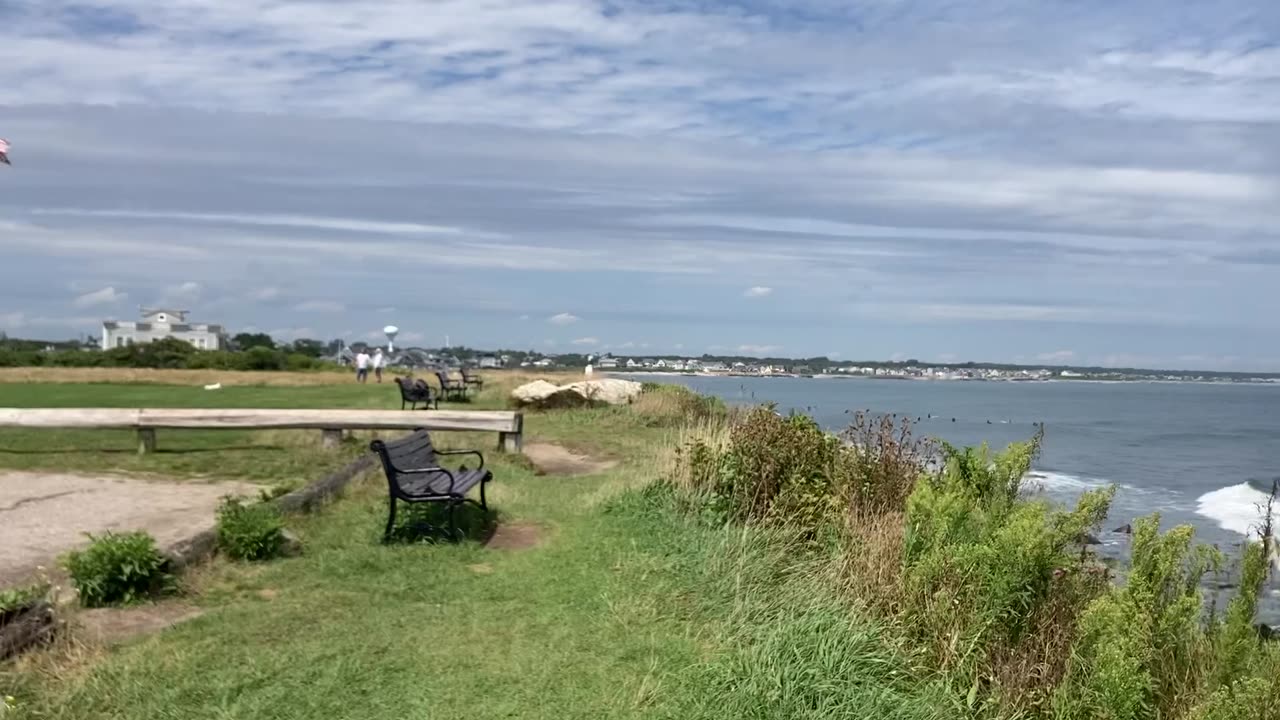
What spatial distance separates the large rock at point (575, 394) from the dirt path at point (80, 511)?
11.9 metres

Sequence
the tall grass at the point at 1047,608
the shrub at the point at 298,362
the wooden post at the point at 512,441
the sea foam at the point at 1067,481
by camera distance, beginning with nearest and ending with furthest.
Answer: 1. the tall grass at the point at 1047,608
2. the wooden post at the point at 512,441
3. the sea foam at the point at 1067,481
4. the shrub at the point at 298,362

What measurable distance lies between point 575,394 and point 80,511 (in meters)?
14.3

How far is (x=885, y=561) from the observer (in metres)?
6.44

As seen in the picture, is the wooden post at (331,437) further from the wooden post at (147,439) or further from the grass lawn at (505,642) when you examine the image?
the grass lawn at (505,642)

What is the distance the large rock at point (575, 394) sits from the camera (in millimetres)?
23188

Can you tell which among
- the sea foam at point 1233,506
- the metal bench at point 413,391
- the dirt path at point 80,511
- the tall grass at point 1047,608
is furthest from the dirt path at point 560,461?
the sea foam at point 1233,506

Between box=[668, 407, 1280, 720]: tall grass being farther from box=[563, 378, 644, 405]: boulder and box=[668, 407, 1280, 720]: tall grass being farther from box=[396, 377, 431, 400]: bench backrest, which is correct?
box=[563, 378, 644, 405]: boulder

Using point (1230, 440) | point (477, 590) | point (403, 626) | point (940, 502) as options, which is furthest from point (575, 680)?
point (1230, 440)

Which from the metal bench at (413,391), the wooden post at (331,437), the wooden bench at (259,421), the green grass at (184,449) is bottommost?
the green grass at (184,449)

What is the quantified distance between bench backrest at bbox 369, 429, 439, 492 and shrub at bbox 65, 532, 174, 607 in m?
1.97

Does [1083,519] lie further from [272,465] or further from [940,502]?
[272,465]

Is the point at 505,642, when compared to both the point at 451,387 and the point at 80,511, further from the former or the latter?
the point at 451,387

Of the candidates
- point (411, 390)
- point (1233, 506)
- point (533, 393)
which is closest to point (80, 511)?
point (411, 390)

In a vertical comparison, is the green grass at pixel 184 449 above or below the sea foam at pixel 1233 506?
above
